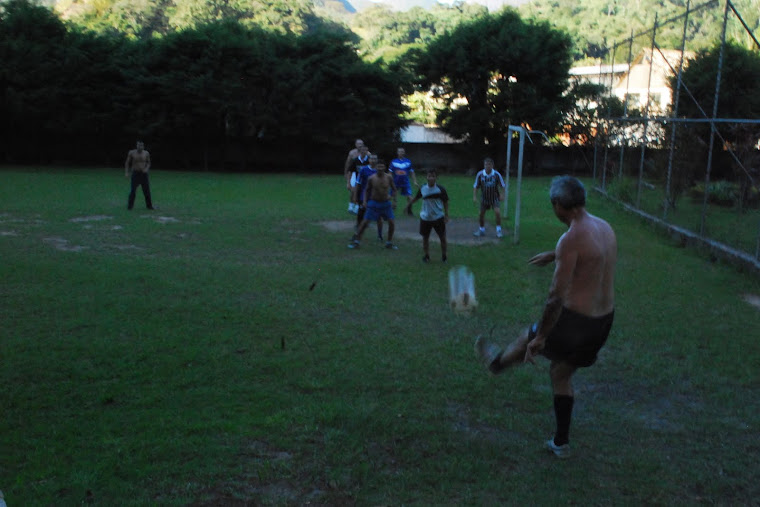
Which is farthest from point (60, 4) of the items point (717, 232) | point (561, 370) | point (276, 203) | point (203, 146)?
point (561, 370)

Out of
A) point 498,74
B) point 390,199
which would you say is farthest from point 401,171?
point 498,74

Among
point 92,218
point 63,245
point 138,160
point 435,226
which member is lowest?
point 63,245

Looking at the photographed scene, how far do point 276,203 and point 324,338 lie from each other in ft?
47.2

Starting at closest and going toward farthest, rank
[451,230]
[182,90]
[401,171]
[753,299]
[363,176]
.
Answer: [753,299], [363,176], [451,230], [401,171], [182,90]

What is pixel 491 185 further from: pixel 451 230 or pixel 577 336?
pixel 577 336

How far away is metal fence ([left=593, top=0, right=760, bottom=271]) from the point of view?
13625 mm

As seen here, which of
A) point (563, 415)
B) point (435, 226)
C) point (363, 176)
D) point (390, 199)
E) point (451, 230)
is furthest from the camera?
point (451, 230)

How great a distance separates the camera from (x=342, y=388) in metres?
6.15

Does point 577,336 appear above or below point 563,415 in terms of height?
above

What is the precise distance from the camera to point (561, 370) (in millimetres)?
4910

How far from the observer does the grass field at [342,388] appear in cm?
450

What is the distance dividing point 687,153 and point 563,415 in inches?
522

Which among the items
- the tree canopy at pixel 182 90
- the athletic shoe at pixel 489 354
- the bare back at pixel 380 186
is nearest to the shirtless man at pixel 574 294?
the athletic shoe at pixel 489 354

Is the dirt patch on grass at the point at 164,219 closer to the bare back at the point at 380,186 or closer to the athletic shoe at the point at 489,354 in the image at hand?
the bare back at the point at 380,186
